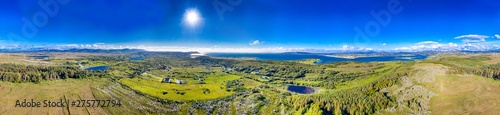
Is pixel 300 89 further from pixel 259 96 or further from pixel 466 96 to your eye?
pixel 466 96

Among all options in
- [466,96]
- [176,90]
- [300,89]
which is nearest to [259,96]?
[300,89]

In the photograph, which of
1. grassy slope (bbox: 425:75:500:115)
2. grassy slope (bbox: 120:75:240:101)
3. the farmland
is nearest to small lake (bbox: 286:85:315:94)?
the farmland

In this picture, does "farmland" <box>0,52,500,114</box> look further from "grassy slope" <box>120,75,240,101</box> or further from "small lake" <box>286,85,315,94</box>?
"small lake" <box>286,85,315,94</box>

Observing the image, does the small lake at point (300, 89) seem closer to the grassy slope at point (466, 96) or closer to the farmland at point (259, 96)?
the farmland at point (259, 96)

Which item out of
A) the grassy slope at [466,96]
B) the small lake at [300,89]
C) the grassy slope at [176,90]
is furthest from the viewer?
the small lake at [300,89]

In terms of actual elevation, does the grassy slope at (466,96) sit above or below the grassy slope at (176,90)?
above

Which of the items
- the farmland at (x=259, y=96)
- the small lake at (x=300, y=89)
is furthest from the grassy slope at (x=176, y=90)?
the small lake at (x=300, y=89)

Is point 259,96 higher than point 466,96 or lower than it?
lower

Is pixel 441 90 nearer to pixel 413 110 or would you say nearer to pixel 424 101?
pixel 424 101

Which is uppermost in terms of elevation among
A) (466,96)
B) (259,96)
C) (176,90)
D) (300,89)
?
(466,96)

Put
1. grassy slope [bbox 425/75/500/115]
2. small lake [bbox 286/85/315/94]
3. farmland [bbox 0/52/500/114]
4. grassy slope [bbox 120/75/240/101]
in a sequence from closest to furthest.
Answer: grassy slope [bbox 425/75/500/115] → farmland [bbox 0/52/500/114] → grassy slope [bbox 120/75/240/101] → small lake [bbox 286/85/315/94]

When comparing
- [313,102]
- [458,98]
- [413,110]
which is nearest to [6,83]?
[313,102]
